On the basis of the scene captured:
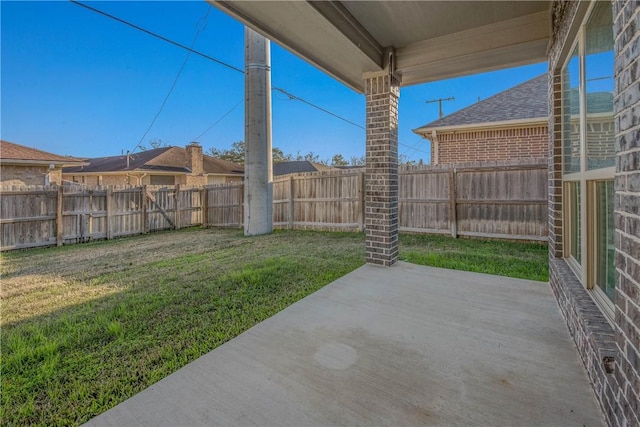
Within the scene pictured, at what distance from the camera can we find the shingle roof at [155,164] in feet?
58.8

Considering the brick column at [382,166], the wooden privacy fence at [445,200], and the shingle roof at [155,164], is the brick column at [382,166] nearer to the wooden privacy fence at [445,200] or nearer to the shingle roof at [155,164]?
the wooden privacy fence at [445,200]

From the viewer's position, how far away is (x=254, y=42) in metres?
8.26

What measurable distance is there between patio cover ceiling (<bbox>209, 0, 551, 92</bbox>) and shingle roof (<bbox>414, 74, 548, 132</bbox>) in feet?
18.5

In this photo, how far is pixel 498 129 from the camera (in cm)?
927

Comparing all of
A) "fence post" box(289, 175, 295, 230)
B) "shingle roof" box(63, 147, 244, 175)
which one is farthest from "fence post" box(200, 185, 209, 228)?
"shingle roof" box(63, 147, 244, 175)

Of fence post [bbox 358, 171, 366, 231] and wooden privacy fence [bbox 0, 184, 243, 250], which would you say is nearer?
wooden privacy fence [bbox 0, 184, 243, 250]

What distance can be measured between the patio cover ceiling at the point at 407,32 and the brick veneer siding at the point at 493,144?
230 inches

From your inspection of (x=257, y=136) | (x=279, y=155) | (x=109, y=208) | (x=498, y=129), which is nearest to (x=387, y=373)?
(x=257, y=136)

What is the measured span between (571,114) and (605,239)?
52.0 inches

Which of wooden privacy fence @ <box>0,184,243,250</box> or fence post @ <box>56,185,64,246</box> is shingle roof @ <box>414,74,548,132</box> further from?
fence post @ <box>56,185,64,246</box>

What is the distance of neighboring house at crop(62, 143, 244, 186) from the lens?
17.6 m

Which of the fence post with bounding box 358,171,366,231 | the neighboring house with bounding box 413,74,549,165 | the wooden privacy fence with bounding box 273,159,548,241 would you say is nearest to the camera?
the wooden privacy fence with bounding box 273,159,548,241

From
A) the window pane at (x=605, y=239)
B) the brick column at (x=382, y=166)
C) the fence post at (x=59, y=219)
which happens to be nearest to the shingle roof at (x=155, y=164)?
the fence post at (x=59, y=219)

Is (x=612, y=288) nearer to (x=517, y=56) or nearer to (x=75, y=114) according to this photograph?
(x=517, y=56)
